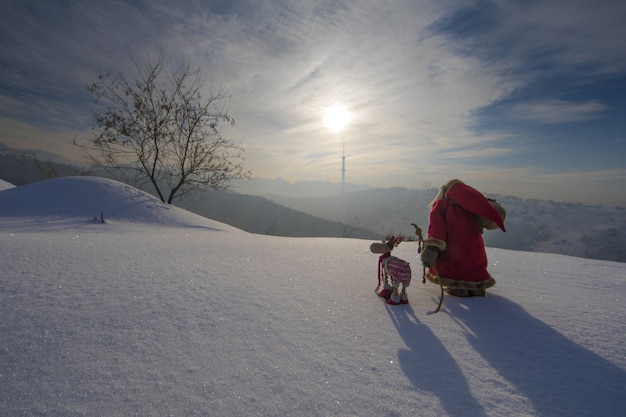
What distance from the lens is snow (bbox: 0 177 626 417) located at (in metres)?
0.91

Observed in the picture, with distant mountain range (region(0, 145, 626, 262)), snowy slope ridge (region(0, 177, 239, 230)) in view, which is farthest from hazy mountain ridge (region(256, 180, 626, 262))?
snowy slope ridge (region(0, 177, 239, 230))

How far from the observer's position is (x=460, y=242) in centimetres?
209

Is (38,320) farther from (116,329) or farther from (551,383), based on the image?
(551,383)

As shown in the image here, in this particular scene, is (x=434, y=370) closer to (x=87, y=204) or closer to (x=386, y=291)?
(x=386, y=291)

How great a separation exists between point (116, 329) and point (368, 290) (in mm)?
1434

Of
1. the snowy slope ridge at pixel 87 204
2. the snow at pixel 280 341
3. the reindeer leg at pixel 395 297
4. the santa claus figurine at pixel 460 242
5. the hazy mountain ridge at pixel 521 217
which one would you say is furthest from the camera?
the hazy mountain ridge at pixel 521 217

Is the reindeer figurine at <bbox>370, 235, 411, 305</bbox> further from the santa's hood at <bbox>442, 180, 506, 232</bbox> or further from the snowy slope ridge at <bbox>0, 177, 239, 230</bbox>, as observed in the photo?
the snowy slope ridge at <bbox>0, 177, 239, 230</bbox>

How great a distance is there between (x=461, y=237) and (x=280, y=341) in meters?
1.53

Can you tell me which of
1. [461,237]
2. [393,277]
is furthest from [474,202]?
[393,277]

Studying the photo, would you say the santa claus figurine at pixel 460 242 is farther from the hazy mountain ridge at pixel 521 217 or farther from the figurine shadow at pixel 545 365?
the hazy mountain ridge at pixel 521 217

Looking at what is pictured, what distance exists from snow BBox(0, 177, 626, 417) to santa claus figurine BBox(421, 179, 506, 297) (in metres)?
0.12

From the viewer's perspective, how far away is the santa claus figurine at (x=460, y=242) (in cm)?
202

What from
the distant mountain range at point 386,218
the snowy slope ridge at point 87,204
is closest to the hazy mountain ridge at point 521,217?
the distant mountain range at point 386,218

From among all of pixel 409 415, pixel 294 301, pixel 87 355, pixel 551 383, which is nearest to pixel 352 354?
pixel 409 415
